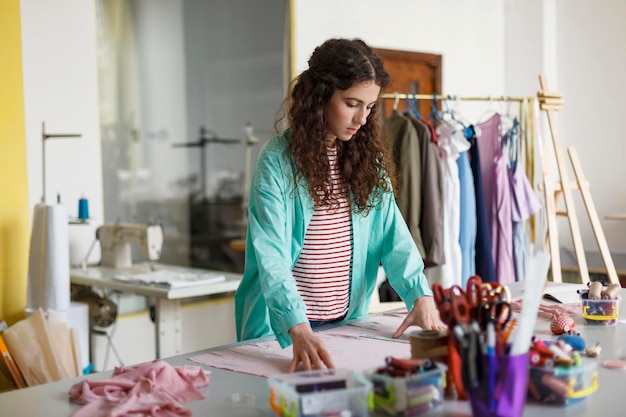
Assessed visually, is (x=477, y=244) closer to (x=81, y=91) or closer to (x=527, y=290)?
(x=81, y=91)

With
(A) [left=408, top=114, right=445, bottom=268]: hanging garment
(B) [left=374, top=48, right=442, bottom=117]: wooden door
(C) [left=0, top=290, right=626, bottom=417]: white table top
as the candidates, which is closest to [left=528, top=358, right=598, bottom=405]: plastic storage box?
(C) [left=0, top=290, right=626, bottom=417]: white table top

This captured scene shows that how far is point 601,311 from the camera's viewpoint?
2.03 m

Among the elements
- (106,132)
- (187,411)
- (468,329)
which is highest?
(106,132)

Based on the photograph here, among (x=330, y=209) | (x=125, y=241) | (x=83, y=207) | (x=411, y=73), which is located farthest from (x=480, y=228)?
(x=330, y=209)

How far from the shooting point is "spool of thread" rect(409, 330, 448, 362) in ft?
4.57

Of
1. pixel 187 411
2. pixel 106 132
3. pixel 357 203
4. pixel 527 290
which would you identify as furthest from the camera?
pixel 106 132

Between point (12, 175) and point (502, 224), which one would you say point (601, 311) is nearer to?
point (502, 224)

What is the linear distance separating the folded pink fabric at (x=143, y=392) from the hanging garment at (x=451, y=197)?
2.72 meters

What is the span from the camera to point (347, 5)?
5078mm

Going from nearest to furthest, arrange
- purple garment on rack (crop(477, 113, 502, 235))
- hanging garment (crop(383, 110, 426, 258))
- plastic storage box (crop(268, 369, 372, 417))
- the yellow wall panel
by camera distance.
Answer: plastic storage box (crop(268, 369, 372, 417))
the yellow wall panel
hanging garment (crop(383, 110, 426, 258))
purple garment on rack (crop(477, 113, 502, 235))

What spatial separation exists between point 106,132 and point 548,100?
2.44 meters

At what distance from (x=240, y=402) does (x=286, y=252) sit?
0.56 meters

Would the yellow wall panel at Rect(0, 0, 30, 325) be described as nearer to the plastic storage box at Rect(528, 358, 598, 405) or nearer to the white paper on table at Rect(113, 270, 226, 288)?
the white paper on table at Rect(113, 270, 226, 288)

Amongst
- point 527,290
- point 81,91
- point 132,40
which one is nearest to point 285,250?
point 527,290
